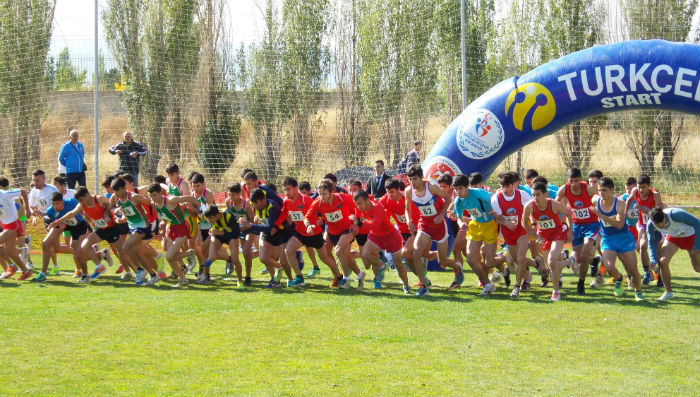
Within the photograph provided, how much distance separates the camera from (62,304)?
10.5 meters

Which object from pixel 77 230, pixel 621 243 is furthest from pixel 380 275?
pixel 77 230

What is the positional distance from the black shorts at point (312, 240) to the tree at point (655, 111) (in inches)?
453

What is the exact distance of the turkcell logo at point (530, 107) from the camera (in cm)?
1408

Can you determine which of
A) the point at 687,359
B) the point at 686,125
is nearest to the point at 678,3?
the point at 686,125

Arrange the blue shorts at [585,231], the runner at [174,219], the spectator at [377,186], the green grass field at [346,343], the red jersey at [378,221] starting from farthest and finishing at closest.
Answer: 1. the spectator at [377,186]
2. the runner at [174,219]
3. the blue shorts at [585,231]
4. the red jersey at [378,221]
5. the green grass field at [346,343]

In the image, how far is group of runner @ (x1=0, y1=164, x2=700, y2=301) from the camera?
10.8m

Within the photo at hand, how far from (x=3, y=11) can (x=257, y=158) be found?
8699mm

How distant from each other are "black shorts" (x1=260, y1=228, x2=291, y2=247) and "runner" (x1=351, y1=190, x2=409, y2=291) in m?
1.28

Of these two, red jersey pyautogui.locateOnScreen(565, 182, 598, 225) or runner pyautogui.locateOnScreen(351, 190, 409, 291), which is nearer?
runner pyautogui.locateOnScreen(351, 190, 409, 291)

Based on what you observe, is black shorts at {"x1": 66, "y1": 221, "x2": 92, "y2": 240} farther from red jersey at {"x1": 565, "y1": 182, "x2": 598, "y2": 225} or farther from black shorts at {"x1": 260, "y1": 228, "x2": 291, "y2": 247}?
red jersey at {"x1": 565, "y1": 182, "x2": 598, "y2": 225}

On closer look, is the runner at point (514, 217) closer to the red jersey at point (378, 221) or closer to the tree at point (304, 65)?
the red jersey at point (378, 221)

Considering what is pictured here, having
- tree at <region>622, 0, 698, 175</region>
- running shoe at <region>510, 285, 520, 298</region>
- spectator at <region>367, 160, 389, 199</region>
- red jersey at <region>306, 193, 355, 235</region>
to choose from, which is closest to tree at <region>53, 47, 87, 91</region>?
spectator at <region>367, 160, 389, 199</region>

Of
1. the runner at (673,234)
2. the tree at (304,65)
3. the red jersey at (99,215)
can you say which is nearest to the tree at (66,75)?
the tree at (304,65)

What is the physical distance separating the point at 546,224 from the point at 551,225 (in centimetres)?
8
